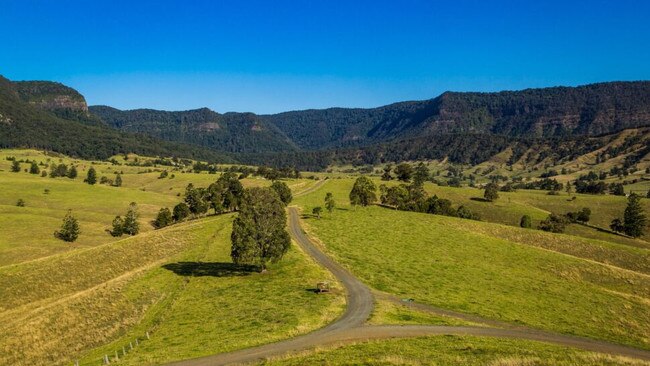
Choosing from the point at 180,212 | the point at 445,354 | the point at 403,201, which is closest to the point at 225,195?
→ the point at 180,212

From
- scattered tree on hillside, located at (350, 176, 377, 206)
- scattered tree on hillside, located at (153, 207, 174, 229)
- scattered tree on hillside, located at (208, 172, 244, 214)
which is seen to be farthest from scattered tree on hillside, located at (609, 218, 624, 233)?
scattered tree on hillside, located at (153, 207, 174, 229)

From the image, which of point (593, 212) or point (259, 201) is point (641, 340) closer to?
point (259, 201)

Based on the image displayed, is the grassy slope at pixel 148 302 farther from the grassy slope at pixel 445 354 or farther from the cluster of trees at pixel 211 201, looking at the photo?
the cluster of trees at pixel 211 201

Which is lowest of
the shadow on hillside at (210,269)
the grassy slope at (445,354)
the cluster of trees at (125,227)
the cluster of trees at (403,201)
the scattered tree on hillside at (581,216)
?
the cluster of trees at (125,227)

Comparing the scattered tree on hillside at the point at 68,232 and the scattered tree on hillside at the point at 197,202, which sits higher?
the scattered tree on hillside at the point at 197,202

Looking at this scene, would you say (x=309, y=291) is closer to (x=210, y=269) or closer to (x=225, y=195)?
(x=210, y=269)

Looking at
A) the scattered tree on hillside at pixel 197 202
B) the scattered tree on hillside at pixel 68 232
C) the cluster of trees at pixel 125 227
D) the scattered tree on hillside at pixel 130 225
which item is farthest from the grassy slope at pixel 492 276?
the scattered tree on hillside at pixel 68 232

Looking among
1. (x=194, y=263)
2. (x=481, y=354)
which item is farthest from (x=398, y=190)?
(x=481, y=354)
